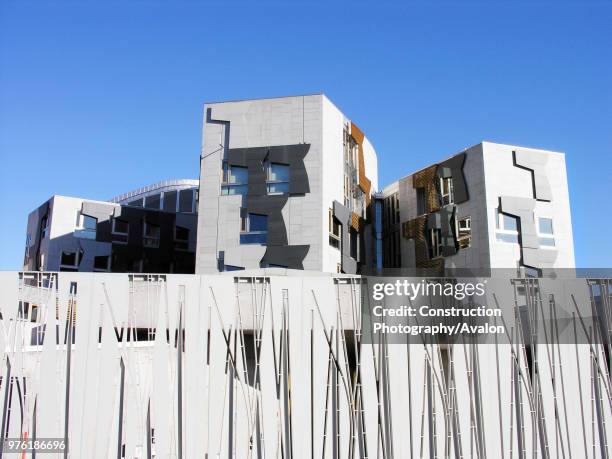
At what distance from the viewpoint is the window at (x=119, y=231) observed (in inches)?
1352

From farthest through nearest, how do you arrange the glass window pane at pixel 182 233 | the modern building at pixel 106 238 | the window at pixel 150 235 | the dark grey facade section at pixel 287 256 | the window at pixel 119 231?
the glass window pane at pixel 182 233, the window at pixel 150 235, the window at pixel 119 231, the modern building at pixel 106 238, the dark grey facade section at pixel 287 256

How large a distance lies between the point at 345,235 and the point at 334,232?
3.09ft

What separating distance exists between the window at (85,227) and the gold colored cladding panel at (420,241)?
17002 millimetres

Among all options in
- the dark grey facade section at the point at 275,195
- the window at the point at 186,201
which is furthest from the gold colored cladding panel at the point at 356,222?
the window at the point at 186,201

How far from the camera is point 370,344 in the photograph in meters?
14.8

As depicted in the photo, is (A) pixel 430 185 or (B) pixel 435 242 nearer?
(B) pixel 435 242

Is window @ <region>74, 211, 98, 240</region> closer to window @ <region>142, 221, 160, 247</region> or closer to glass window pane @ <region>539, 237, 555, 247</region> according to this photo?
window @ <region>142, 221, 160, 247</region>

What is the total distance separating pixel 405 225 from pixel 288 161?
23.7 feet

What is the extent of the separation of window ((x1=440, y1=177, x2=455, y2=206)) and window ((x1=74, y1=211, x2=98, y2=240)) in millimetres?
18740

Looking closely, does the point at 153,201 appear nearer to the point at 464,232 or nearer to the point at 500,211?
the point at 464,232

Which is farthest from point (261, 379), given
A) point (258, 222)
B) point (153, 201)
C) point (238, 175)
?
point (153, 201)

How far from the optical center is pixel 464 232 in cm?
2575

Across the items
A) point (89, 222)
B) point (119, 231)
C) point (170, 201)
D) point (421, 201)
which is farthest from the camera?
point (170, 201)

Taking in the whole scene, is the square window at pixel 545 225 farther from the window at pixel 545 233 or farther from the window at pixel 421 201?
the window at pixel 421 201
